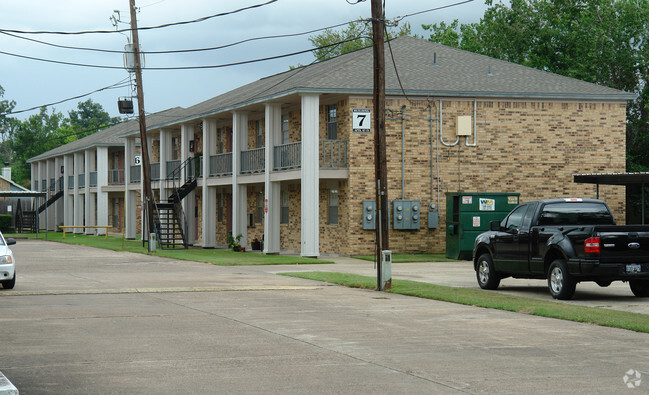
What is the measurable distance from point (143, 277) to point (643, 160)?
1239 inches

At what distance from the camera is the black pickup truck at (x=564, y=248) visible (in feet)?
54.4

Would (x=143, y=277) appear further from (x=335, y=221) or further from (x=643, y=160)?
(x=643, y=160)

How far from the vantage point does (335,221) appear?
1345 inches

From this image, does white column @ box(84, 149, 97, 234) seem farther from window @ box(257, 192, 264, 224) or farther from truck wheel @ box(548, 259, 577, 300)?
truck wheel @ box(548, 259, 577, 300)

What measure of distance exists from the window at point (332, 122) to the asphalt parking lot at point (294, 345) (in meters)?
14.9

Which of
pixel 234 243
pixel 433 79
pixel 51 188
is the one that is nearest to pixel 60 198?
pixel 51 188

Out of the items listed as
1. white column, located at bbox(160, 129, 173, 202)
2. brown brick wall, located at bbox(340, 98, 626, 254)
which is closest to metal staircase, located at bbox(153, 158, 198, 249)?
white column, located at bbox(160, 129, 173, 202)

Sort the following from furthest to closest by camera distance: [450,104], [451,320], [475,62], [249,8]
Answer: [475,62] < [450,104] < [249,8] < [451,320]

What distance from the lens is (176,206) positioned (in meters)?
42.2

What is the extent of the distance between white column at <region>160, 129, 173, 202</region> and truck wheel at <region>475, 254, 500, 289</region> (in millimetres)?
30045

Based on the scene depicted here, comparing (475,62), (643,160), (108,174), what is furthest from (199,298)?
(108,174)

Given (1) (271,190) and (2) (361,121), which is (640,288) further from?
(1) (271,190)

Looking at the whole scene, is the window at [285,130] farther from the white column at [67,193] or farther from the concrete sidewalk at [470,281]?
the white column at [67,193]

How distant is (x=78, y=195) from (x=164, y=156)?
20.5m
